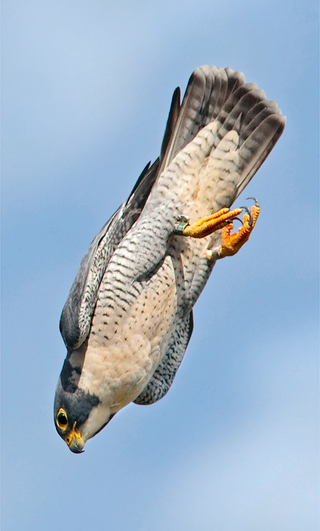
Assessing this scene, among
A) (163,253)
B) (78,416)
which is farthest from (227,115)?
(78,416)

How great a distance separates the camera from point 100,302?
359 inches

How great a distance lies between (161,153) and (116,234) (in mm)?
939

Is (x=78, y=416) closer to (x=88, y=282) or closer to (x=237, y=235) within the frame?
(x=88, y=282)

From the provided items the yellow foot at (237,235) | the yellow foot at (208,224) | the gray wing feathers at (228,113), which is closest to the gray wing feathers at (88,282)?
the yellow foot at (208,224)

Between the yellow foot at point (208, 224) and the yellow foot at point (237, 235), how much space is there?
0.11 m

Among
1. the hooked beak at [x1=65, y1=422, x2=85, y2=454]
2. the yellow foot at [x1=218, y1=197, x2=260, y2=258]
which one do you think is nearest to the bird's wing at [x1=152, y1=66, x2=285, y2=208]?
the yellow foot at [x1=218, y1=197, x2=260, y2=258]

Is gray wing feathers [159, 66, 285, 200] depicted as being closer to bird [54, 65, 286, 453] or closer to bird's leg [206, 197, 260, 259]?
bird [54, 65, 286, 453]

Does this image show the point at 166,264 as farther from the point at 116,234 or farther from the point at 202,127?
the point at 202,127

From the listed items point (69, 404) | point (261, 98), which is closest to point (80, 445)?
point (69, 404)

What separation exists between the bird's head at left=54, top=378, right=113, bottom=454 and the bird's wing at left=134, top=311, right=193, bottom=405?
1.91 feet

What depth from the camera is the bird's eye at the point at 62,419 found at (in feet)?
30.3

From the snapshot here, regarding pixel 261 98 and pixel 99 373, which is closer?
pixel 99 373

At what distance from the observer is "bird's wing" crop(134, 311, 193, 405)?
9.74 metres

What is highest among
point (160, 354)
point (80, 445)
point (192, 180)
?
point (192, 180)
